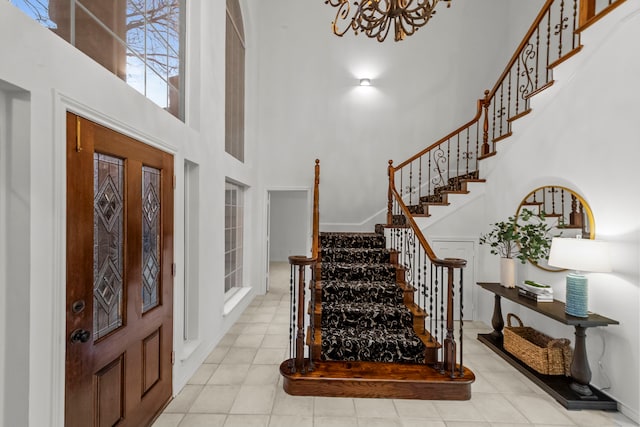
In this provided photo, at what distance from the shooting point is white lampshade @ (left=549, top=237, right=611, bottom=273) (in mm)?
2578

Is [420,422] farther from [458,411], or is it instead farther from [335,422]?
[335,422]

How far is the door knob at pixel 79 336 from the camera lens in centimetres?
160

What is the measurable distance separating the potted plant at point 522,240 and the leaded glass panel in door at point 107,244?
3.66 m

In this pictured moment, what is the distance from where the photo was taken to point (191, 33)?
3088 mm

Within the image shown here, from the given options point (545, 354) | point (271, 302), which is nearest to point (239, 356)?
point (271, 302)

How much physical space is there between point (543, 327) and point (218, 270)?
3635 mm

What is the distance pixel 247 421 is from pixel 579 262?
9.51 feet

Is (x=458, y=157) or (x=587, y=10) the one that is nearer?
(x=587, y=10)

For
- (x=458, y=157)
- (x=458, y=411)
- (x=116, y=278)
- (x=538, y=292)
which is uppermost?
(x=458, y=157)

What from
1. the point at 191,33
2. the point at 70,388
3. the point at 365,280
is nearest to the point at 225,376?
the point at 70,388

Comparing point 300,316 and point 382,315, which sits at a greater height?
point 300,316

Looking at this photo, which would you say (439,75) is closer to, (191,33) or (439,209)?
(439,209)

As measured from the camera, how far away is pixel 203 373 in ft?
10.2

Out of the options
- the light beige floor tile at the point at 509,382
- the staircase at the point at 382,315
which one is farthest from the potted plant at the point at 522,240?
the light beige floor tile at the point at 509,382
